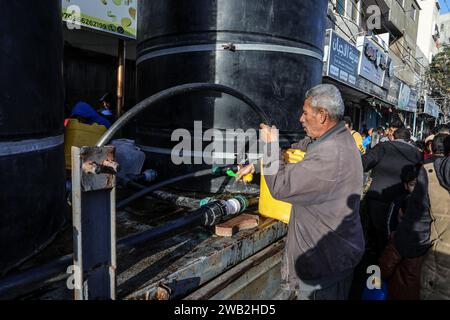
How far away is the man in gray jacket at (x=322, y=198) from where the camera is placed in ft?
6.81

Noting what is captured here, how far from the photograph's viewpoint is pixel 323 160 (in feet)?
6.77

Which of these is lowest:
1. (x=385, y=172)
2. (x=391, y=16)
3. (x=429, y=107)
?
(x=385, y=172)

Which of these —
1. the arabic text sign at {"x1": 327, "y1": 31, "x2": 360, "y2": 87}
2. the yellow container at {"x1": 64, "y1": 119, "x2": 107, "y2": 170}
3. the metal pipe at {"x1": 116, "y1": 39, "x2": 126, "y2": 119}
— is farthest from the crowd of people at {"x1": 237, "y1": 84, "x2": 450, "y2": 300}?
the arabic text sign at {"x1": 327, "y1": 31, "x2": 360, "y2": 87}

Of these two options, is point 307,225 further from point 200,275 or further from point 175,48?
point 175,48

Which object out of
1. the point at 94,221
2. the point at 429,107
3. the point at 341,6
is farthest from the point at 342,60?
the point at 429,107

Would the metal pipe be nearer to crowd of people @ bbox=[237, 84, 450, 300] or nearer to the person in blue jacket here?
the person in blue jacket

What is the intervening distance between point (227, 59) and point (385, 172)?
2.97 m

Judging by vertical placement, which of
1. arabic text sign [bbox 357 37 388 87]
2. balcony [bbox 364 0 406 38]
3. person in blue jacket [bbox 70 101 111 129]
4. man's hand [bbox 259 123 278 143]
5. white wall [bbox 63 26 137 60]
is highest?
balcony [bbox 364 0 406 38]

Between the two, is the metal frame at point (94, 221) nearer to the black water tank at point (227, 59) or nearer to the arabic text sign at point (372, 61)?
the black water tank at point (227, 59)

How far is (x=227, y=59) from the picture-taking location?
3.35 metres

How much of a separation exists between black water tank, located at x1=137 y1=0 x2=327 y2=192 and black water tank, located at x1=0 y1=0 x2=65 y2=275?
4.89 ft

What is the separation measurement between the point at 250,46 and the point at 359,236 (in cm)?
209

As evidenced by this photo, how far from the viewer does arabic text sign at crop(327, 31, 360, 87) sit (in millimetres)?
10430

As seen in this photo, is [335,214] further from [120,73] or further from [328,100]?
[120,73]
